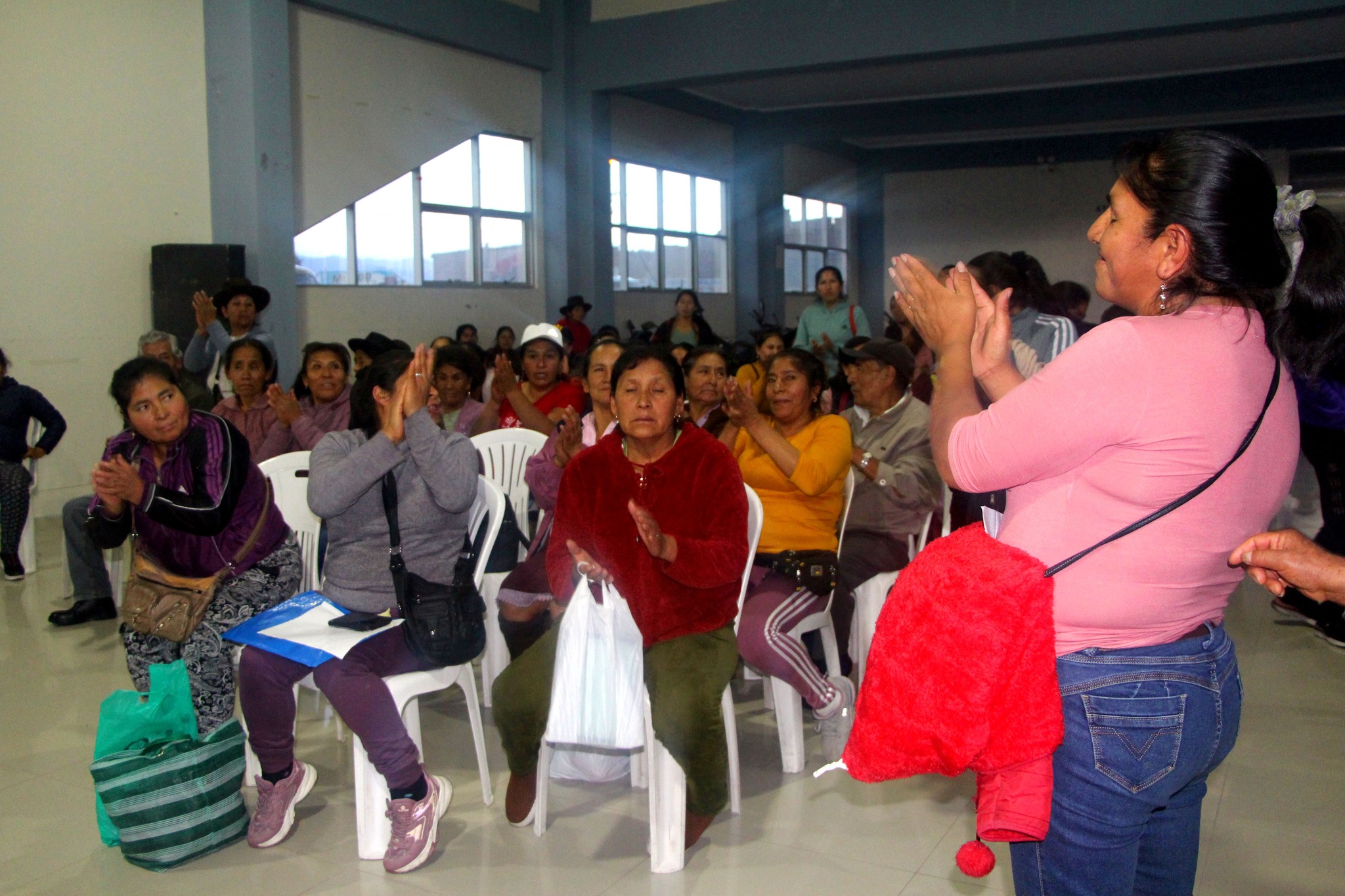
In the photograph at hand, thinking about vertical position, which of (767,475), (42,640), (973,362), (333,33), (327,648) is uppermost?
(333,33)

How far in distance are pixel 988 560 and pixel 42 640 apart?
4.16m

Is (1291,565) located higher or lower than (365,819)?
higher

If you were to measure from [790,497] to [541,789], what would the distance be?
1.13 meters

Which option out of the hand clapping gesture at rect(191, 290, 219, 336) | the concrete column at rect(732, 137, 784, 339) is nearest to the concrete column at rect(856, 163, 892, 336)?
the concrete column at rect(732, 137, 784, 339)

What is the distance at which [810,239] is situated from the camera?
15.2 meters

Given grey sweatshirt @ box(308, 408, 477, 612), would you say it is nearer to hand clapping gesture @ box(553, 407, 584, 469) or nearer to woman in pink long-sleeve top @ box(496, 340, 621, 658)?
woman in pink long-sleeve top @ box(496, 340, 621, 658)

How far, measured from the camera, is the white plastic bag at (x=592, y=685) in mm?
2396

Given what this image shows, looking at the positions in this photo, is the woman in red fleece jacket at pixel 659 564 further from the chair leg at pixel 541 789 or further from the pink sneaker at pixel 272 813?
the pink sneaker at pixel 272 813

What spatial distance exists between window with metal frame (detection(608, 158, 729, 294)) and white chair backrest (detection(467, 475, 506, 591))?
8.14 m

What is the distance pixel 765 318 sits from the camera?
1327 cm

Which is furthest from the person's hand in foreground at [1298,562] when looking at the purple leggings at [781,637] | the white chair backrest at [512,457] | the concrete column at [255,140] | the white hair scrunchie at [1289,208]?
the concrete column at [255,140]

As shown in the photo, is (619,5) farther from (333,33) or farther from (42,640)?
(42,640)

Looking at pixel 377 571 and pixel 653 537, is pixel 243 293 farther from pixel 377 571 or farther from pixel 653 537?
pixel 653 537

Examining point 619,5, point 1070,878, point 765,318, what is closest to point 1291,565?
point 1070,878
